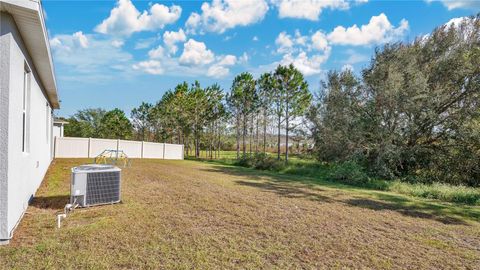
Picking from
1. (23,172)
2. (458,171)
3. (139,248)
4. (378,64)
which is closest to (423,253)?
(139,248)

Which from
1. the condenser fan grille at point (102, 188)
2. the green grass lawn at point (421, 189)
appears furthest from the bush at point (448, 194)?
the condenser fan grille at point (102, 188)

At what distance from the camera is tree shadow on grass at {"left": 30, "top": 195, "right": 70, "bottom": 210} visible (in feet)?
19.5

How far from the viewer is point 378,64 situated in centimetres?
1524

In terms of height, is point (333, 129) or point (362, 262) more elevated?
point (333, 129)

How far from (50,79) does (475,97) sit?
16.0 m

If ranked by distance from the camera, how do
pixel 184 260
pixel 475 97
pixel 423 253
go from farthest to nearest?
pixel 475 97 < pixel 423 253 < pixel 184 260

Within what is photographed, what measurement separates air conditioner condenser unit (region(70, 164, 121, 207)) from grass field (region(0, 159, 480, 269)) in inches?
8.1

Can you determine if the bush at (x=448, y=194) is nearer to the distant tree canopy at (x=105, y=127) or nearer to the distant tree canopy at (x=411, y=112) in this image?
the distant tree canopy at (x=411, y=112)

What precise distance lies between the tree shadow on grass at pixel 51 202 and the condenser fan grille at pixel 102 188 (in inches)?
24.5

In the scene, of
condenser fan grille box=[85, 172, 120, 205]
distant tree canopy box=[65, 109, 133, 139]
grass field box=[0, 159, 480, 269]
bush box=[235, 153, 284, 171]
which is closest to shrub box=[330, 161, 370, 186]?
bush box=[235, 153, 284, 171]

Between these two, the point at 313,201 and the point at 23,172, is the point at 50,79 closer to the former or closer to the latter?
the point at 23,172

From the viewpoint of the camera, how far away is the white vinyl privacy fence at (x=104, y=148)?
18969 millimetres

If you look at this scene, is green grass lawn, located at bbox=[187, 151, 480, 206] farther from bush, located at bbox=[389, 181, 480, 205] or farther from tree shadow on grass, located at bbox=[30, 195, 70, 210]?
tree shadow on grass, located at bbox=[30, 195, 70, 210]

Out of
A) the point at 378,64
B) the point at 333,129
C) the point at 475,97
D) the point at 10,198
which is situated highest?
the point at 378,64
